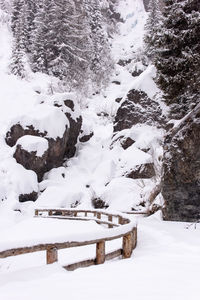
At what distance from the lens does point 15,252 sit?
13.4 feet

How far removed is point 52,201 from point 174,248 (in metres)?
13.7

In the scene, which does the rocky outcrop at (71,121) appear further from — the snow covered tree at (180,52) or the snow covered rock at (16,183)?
the snow covered tree at (180,52)

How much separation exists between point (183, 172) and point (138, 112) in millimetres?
14387

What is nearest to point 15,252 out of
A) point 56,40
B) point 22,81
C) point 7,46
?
point 22,81

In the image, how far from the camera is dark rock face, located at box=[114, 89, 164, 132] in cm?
2511

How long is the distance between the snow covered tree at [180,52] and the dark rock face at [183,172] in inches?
45.4

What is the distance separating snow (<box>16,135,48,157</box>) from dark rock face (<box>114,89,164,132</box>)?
7.82 meters

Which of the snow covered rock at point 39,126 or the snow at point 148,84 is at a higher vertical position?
the snow at point 148,84

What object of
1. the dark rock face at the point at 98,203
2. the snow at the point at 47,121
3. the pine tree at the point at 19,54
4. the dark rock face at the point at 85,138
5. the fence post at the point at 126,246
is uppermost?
the pine tree at the point at 19,54

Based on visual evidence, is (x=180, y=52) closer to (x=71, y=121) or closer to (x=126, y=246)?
(x=126, y=246)

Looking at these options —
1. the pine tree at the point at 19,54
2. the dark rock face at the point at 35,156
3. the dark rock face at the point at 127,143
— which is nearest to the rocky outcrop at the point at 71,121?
the dark rock face at the point at 35,156

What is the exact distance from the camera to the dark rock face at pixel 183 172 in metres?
11.9

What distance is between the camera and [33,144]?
72.7ft

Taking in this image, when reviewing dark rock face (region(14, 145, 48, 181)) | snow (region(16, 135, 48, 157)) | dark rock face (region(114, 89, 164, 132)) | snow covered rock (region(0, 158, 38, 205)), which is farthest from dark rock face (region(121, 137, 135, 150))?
snow covered rock (region(0, 158, 38, 205))
